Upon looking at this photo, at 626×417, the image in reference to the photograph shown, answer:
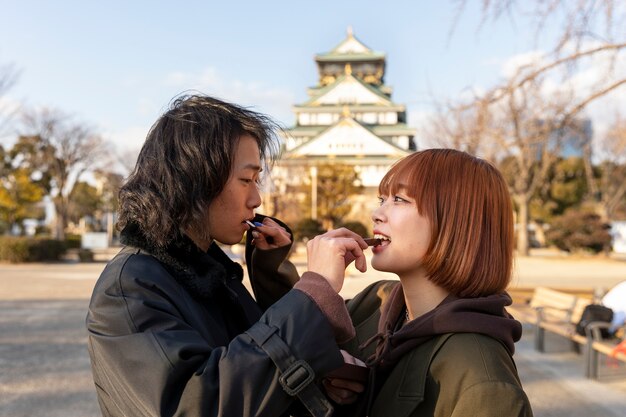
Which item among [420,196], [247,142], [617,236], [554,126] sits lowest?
[617,236]

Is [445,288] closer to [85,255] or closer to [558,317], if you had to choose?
[558,317]

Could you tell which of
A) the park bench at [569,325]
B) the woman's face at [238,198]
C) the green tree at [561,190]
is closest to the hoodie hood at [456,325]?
the woman's face at [238,198]

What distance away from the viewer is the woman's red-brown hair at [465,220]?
150 centimetres

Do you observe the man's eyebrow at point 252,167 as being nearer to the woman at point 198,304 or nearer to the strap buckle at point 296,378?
the woman at point 198,304

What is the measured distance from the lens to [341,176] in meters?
29.3

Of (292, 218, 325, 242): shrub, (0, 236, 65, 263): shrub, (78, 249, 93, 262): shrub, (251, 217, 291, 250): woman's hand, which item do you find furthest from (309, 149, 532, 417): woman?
(292, 218, 325, 242): shrub

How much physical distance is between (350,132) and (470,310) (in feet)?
134

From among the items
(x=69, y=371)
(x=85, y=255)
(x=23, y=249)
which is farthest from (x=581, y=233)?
(x=69, y=371)

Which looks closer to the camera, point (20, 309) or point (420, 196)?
point (420, 196)

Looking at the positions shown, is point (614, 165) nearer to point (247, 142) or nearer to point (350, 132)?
point (350, 132)

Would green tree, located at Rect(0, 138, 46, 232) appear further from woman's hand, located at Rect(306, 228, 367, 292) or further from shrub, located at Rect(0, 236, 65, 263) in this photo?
woman's hand, located at Rect(306, 228, 367, 292)

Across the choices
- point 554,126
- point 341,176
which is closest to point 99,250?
point 341,176

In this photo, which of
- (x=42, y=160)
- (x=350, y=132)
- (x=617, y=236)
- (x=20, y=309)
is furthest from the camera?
(x=350, y=132)

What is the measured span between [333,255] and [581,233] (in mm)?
28891
